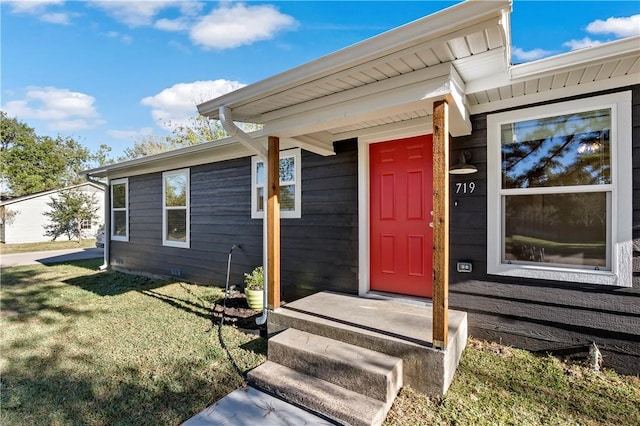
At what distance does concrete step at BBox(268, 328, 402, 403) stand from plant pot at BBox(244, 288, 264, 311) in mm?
1416

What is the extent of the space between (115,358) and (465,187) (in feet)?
12.3

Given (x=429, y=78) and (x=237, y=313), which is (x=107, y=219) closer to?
(x=237, y=313)

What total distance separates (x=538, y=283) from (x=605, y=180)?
0.98 meters

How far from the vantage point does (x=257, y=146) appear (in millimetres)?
3291

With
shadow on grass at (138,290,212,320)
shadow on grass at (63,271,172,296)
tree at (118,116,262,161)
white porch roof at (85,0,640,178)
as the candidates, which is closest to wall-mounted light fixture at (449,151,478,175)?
white porch roof at (85,0,640,178)

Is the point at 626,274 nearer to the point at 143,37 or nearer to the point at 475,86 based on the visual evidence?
the point at 475,86

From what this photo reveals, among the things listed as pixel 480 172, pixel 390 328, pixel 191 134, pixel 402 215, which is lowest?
pixel 390 328

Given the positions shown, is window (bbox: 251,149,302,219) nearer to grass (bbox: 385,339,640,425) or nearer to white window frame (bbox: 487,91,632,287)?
white window frame (bbox: 487,91,632,287)

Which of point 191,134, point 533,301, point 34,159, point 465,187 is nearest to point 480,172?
point 465,187

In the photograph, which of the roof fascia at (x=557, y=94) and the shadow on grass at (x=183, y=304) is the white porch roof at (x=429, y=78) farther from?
the shadow on grass at (x=183, y=304)

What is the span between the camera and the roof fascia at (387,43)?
5.13 ft

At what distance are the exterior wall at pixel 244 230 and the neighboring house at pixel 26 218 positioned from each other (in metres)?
11.3

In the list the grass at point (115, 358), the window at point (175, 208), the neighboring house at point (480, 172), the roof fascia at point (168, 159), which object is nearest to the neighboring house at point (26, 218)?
the roof fascia at point (168, 159)

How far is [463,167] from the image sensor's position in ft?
9.41
